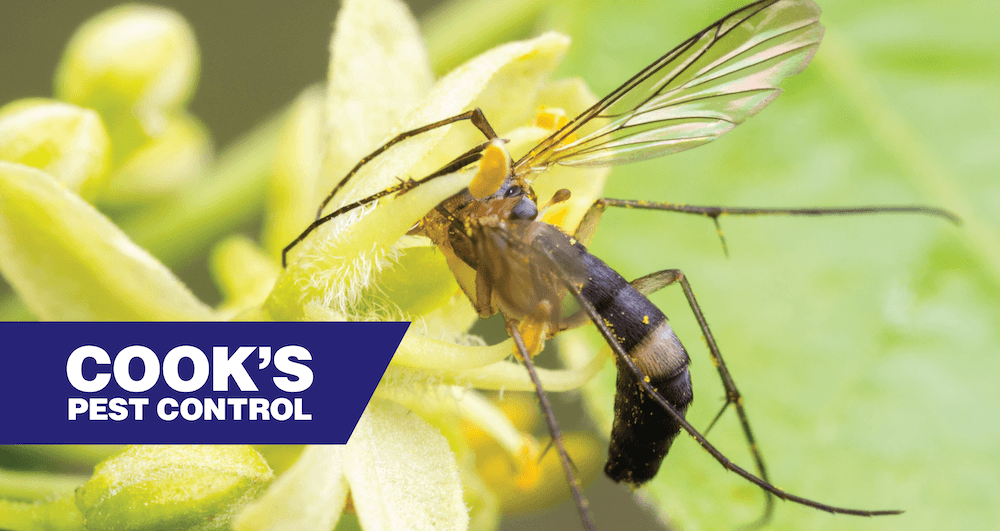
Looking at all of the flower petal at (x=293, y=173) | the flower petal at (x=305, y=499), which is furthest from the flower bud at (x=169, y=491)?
the flower petal at (x=293, y=173)

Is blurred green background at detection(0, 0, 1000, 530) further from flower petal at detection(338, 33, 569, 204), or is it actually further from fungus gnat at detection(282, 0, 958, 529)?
flower petal at detection(338, 33, 569, 204)

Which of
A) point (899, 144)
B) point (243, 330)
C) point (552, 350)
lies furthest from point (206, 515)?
point (899, 144)

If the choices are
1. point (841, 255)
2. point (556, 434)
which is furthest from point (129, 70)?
point (841, 255)

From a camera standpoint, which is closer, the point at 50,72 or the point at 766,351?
the point at 766,351

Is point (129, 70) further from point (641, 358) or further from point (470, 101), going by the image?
point (641, 358)

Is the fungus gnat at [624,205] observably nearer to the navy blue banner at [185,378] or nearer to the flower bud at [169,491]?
the navy blue banner at [185,378]

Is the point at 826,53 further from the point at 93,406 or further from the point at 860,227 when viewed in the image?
the point at 93,406

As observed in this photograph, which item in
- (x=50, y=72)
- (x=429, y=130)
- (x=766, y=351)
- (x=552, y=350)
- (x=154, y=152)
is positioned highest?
(x=50, y=72)
